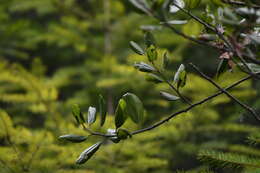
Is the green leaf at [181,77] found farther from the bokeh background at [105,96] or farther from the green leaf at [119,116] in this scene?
the bokeh background at [105,96]

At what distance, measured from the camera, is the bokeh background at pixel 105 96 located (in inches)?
89.8

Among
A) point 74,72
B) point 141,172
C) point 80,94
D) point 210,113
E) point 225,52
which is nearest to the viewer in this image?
point 225,52

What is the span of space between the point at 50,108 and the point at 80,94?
1109 millimetres

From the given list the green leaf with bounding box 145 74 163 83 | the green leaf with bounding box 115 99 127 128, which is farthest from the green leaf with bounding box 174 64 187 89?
the green leaf with bounding box 115 99 127 128

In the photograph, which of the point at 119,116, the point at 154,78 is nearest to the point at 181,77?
the point at 154,78

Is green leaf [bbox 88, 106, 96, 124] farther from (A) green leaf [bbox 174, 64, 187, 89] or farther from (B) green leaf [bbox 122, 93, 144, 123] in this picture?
(A) green leaf [bbox 174, 64, 187, 89]

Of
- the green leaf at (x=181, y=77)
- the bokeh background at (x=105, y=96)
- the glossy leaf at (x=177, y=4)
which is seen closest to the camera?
the glossy leaf at (x=177, y=4)

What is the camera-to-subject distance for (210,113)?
3203 millimetres

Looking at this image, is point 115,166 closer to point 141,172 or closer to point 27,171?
point 141,172

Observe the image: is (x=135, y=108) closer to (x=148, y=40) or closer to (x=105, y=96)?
(x=148, y=40)

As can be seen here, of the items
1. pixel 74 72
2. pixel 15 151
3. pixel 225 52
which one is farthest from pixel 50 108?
pixel 225 52

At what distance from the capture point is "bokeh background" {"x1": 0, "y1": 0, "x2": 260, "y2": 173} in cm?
228

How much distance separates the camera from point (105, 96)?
4.21 m

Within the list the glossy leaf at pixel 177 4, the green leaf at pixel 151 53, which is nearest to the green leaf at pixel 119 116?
the green leaf at pixel 151 53
